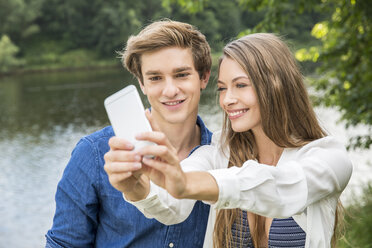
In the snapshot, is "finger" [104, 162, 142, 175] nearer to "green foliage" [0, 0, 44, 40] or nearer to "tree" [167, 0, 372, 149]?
"tree" [167, 0, 372, 149]

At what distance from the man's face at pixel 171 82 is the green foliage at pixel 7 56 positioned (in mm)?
43617

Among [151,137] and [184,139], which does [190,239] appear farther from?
[151,137]

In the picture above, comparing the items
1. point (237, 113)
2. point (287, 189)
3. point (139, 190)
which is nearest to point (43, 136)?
point (237, 113)

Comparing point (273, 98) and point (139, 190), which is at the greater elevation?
point (273, 98)

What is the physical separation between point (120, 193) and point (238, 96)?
975mm

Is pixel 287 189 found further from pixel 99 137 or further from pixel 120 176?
pixel 99 137

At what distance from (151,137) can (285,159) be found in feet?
3.96

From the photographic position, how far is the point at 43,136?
765 inches

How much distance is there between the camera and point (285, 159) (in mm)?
2404

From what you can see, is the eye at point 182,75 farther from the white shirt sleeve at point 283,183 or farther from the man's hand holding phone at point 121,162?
the man's hand holding phone at point 121,162

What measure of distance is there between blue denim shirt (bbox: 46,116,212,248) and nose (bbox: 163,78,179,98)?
0.51 metres

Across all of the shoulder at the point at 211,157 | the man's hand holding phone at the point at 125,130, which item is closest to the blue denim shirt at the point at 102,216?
the shoulder at the point at 211,157

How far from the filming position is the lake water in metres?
11.2

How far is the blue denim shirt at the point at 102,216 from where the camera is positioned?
2.72 m
